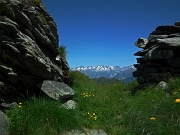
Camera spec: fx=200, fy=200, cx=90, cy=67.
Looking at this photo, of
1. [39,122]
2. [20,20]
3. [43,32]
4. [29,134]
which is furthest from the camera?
[43,32]

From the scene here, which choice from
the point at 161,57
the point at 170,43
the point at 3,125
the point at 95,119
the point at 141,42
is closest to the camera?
the point at 3,125

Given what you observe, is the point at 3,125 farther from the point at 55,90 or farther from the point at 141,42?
the point at 141,42

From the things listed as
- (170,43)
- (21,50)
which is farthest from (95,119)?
(170,43)

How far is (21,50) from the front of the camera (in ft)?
27.3

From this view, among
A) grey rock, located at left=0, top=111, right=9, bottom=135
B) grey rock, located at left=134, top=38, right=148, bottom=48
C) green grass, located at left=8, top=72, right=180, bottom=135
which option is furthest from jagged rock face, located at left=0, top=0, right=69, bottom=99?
grey rock, located at left=134, top=38, right=148, bottom=48

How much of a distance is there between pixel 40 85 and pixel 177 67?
30.5ft

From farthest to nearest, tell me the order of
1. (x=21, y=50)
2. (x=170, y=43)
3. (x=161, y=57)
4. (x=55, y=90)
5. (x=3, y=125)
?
(x=161, y=57) < (x=170, y=43) < (x=55, y=90) < (x=21, y=50) < (x=3, y=125)

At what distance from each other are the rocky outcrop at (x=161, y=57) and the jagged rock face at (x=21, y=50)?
730 cm

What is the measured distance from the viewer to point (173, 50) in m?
13.7

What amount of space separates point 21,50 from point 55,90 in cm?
229

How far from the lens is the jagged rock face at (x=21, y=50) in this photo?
7.95m


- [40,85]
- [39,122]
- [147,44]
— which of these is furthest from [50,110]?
[147,44]

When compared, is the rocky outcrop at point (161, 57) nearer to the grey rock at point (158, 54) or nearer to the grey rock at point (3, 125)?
the grey rock at point (158, 54)

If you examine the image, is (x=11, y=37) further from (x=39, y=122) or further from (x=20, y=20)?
(x=39, y=122)
